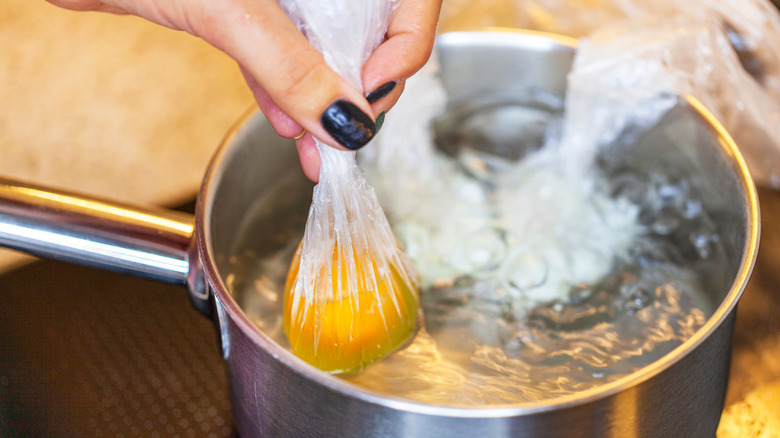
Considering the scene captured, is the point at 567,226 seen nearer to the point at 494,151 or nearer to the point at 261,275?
the point at 494,151

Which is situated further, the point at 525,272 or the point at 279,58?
the point at 525,272

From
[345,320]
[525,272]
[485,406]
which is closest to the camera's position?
[485,406]

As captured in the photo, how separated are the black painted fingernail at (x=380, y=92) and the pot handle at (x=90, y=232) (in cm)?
13

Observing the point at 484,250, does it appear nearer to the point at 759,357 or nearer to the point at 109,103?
the point at 759,357

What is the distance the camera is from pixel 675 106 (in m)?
0.52

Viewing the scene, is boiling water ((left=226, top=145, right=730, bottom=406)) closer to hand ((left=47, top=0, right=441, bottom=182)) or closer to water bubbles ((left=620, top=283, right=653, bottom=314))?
water bubbles ((left=620, top=283, right=653, bottom=314))

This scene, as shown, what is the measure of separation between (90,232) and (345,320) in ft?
0.50

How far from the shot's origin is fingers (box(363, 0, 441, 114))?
0.36 meters

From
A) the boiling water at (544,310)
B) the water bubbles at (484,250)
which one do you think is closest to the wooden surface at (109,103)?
the boiling water at (544,310)

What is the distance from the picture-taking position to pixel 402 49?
1.21 feet

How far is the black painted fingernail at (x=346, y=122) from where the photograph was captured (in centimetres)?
32

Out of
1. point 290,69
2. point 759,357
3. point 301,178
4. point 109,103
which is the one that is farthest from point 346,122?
point 109,103

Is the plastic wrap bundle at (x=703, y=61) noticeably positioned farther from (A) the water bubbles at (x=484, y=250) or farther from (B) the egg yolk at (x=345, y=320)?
(B) the egg yolk at (x=345, y=320)

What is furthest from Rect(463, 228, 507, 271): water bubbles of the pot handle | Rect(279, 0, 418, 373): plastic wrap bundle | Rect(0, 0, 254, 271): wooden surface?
Rect(0, 0, 254, 271): wooden surface
